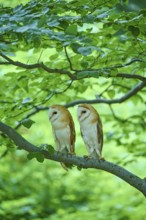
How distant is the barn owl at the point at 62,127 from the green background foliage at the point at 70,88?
5.7 inches

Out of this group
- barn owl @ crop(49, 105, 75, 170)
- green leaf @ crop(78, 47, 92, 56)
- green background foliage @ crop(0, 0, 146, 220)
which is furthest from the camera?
barn owl @ crop(49, 105, 75, 170)

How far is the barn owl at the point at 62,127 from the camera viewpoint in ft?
8.84

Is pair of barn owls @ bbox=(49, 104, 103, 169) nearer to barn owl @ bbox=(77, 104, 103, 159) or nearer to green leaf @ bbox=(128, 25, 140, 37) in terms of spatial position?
barn owl @ bbox=(77, 104, 103, 159)

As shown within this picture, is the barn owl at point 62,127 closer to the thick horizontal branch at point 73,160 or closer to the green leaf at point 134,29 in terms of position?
the thick horizontal branch at point 73,160

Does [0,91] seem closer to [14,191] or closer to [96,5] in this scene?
[96,5]

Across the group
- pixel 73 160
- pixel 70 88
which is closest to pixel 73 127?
pixel 73 160

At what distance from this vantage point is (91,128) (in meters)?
2.76

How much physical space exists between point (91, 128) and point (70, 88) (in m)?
1.33

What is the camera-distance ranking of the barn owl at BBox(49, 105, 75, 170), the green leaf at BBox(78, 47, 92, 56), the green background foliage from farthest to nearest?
the barn owl at BBox(49, 105, 75, 170) < the green background foliage < the green leaf at BBox(78, 47, 92, 56)

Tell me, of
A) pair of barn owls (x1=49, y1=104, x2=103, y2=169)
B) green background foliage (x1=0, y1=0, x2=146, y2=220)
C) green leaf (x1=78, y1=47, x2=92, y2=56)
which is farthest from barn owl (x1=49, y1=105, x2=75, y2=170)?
green leaf (x1=78, y1=47, x2=92, y2=56)

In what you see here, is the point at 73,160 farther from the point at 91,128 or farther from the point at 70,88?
the point at 70,88

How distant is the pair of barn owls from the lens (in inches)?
106

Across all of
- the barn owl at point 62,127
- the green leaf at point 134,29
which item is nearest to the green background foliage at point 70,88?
the green leaf at point 134,29

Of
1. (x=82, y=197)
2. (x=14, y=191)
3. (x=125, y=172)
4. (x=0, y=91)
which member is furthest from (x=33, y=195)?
(x=125, y=172)
